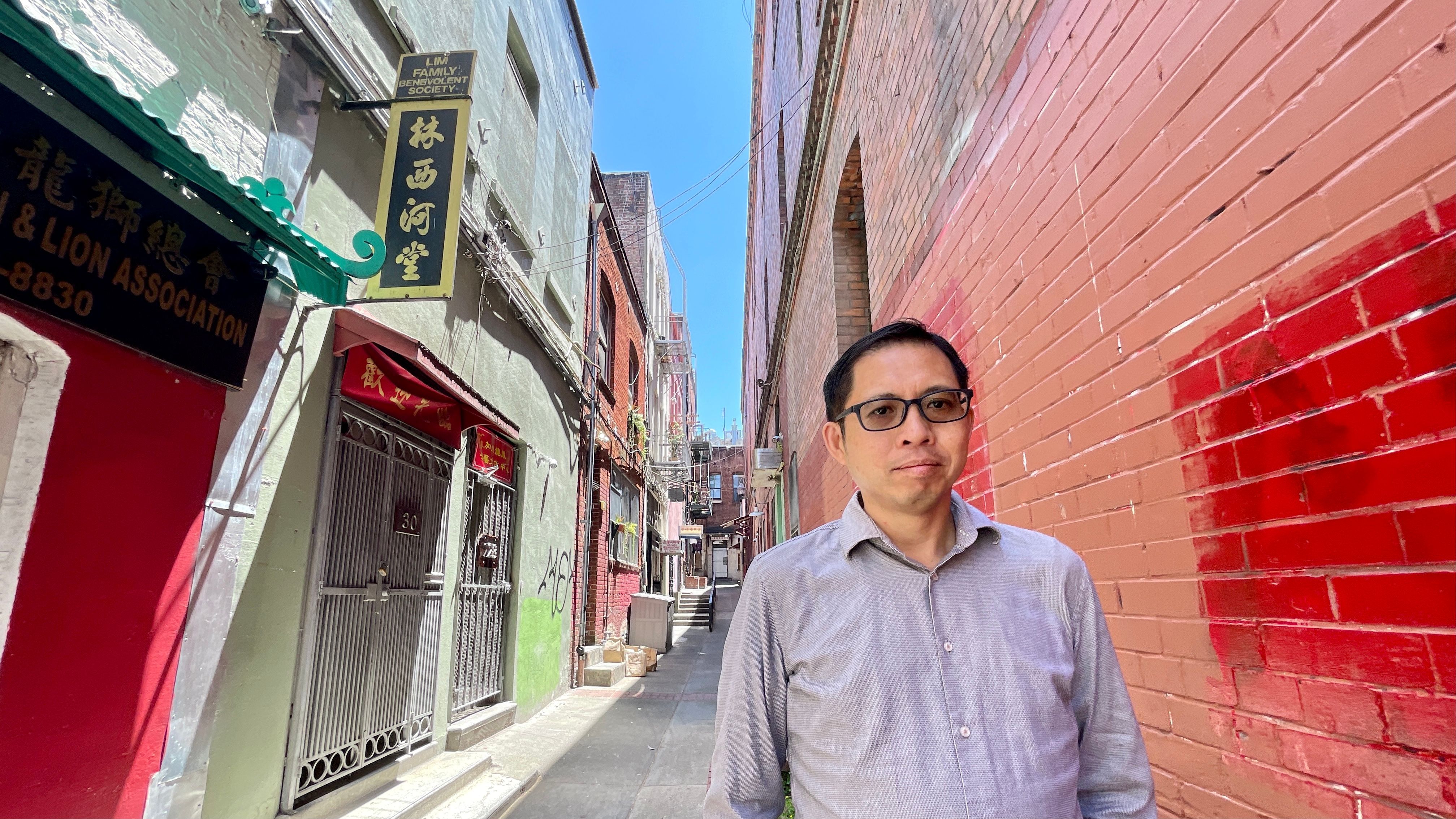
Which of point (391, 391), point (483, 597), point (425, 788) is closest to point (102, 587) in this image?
point (391, 391)

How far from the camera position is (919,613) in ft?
4.22

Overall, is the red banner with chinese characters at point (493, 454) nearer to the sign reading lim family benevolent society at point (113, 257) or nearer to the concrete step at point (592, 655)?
the sign reading lim family benevolent society at point (113, 257)

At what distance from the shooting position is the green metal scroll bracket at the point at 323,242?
3.05 meters

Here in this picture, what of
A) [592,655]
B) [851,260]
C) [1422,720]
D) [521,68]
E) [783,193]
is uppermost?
[783,193]

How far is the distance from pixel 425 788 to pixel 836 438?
181 inches

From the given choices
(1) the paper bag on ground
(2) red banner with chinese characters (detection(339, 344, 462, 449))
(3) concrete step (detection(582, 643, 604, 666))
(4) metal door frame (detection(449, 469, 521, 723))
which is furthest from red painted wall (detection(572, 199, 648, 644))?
(2) red banner with chinese characters (detection(339, 344, 462, 449))

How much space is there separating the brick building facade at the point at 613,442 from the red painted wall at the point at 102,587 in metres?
7.65

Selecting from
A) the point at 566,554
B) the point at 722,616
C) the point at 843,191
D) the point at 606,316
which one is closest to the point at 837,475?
the point at 843,191

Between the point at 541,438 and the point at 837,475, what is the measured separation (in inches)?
167

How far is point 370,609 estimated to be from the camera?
14.8 feet

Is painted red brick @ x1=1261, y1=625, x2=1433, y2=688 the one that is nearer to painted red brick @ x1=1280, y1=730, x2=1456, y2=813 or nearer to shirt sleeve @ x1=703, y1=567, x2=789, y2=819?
painted red brick @ x1=1280, y1=730, x2=1456, y2=813

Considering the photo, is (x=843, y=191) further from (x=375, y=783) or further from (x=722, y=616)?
(x=722, y=616)

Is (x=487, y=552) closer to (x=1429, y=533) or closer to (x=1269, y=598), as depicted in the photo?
(x=1269, y=598)

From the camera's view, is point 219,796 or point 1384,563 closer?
point 1384,563
